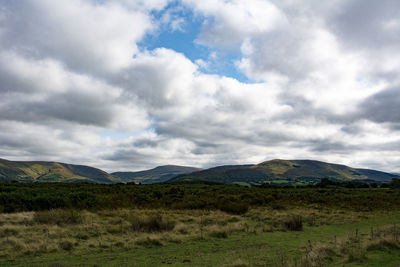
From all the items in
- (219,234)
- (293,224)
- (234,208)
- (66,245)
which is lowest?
(234,208)

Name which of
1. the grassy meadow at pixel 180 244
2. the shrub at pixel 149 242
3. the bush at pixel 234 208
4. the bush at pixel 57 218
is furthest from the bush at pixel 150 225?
the bush at pixel 234 208

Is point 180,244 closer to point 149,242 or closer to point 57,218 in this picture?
point 149,242

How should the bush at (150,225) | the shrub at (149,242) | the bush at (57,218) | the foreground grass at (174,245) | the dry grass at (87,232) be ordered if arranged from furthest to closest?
the bush at (57,218), the bush at (150,225), the shrub at (149,242), the dry grass at (87,232), the foreground grass at (174,245)

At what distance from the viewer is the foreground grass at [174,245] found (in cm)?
998

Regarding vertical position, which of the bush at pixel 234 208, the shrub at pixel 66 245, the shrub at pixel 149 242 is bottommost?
the bush at pixel 234 208

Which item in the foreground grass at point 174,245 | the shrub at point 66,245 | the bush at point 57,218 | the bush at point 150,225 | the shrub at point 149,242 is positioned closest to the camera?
the foreground grass at point 174,245

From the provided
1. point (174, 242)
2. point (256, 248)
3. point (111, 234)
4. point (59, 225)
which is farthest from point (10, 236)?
point (256, 248)

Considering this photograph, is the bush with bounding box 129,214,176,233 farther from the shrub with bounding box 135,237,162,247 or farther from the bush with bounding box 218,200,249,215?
the bush with bounding box 218,200,249,215

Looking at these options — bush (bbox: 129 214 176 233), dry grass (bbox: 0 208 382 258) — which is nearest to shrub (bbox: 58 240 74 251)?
dry grass (bbox: 0 208 382 258)

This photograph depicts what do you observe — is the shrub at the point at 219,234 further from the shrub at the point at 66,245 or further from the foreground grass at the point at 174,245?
the shrub at the point at 66,245

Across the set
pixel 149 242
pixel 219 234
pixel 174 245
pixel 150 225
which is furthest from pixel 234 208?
pixel 149 242

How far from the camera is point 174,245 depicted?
44.3 feet

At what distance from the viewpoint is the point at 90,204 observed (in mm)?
27859

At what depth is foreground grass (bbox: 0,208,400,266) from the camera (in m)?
9.98
